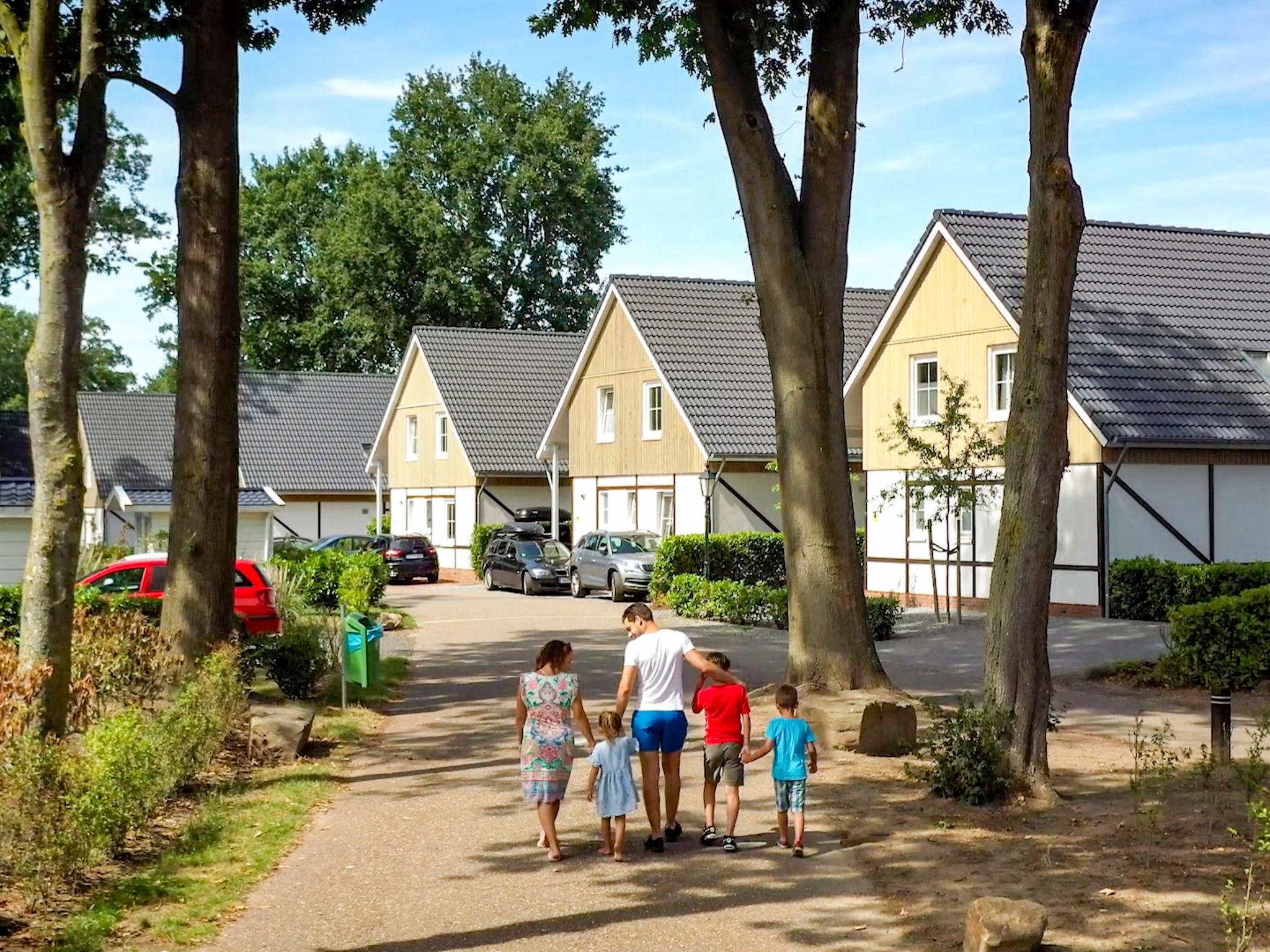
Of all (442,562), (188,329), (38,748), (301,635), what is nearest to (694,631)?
(301,635)

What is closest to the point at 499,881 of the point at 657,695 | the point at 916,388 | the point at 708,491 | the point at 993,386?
the point at 657,695

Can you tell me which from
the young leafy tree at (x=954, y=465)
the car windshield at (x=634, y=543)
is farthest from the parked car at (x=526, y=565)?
the young leafy tree at (x=954, y=465)

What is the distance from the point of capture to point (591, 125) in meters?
71.3

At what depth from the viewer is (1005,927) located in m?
7.23

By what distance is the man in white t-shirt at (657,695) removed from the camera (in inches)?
404

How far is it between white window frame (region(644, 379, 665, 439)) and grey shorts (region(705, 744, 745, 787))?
A: 2973 cm

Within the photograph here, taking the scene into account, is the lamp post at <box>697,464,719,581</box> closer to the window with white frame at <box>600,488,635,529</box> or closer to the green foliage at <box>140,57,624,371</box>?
the window with white frame at <box>600,488,635,529</box>

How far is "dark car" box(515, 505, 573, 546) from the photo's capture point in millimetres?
47375

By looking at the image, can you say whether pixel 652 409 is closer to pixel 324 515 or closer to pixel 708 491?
pixel 708 491

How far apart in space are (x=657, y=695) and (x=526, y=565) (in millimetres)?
29606

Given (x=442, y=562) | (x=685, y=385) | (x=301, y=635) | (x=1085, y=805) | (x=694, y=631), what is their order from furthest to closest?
(x=442, y=562) < (x=685, y=385) < (x=694, y=631) < (x=301, y=635) < (x=1085, y=805)

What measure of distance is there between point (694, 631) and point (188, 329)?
13103 millimetres

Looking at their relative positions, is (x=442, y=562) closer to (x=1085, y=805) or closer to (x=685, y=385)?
(x=685, y=385)

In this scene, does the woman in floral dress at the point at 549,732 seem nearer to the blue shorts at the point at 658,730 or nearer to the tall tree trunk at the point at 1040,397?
the blue shorts at the point at 658,730
